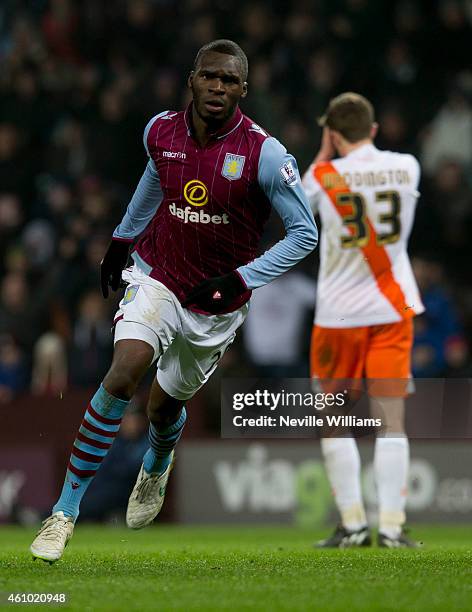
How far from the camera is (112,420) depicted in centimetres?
596

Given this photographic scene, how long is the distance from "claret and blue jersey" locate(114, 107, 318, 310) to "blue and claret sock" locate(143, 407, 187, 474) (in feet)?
3.05

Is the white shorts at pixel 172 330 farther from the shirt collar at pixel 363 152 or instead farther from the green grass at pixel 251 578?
the shirt collar at pixel 363 152

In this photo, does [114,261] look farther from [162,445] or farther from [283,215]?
[283,215]

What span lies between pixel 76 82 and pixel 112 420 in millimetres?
10508

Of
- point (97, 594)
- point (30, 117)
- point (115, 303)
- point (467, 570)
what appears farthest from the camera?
point (30, 117)

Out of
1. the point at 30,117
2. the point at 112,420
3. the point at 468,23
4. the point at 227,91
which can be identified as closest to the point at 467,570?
the point at 112,420

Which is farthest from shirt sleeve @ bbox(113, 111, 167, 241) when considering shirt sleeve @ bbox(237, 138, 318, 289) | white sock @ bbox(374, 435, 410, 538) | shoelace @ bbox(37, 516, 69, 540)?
white sock @ bbox(374, 435, 410, 538)

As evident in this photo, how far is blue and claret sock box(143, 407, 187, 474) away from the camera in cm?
714

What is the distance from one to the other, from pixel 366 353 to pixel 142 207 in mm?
1896

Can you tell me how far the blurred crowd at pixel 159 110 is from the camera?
12672 mm

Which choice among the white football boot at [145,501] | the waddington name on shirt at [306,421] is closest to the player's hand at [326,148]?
the waddington name on shirt at [306,421]

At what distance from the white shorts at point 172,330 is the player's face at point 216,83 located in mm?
879

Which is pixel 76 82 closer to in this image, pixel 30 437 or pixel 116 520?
pixel 30 437

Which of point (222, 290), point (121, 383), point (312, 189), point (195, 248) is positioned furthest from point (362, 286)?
point (121, 383)
